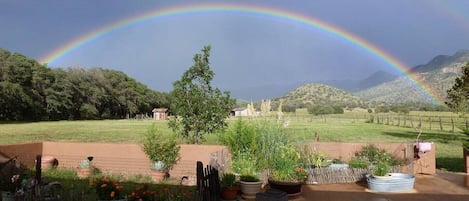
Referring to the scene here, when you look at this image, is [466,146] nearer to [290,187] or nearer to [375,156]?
[375,156]

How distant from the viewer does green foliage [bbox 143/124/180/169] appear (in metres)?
9.38

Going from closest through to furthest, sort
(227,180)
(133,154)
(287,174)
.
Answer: (227,180) → (287,174) → (133,154)

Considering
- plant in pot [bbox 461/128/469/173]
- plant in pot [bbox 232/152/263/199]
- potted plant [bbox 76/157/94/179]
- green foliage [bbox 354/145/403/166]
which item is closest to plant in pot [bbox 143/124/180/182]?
potted plant [bbox 76/157/94/179]

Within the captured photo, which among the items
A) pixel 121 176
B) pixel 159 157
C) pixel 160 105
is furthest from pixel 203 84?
pixel 160 105

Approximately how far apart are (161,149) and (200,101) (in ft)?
6.74

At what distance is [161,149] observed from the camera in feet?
30.9

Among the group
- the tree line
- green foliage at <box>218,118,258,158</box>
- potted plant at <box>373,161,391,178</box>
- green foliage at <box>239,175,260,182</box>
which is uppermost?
the tree line

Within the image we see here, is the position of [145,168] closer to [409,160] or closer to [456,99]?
[409,160]

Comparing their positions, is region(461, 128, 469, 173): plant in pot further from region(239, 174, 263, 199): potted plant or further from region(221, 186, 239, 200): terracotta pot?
region(221, 186, 239, 200): terracotta pot

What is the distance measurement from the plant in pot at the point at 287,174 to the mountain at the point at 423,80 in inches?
1814

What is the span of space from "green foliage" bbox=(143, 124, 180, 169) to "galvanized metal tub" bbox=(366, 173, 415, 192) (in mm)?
4312

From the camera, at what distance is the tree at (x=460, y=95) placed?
15.7 meters

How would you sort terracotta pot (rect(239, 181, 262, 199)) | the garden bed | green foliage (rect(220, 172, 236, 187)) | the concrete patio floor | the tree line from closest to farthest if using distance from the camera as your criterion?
green foliage (rect(220, 172, 236, 187)), the concrete patio floor, terracotta pot (rect(239, 181, 262, 199)), the garden bed, the tree line

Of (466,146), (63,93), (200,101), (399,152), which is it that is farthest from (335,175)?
(63,93)
